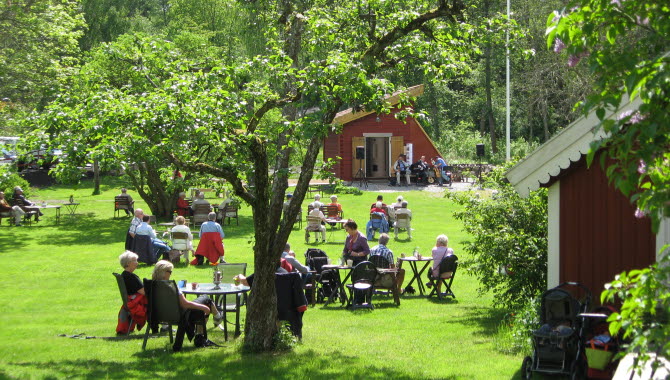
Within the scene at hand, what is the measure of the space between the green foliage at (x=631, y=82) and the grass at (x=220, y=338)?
469 centimetres

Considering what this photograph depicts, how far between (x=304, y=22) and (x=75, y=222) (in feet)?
58.5

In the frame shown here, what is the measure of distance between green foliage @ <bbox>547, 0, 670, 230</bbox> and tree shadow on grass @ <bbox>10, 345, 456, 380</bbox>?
4.80 m

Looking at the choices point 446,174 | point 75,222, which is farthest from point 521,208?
point 446,174

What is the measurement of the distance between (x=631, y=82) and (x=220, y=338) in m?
7.95

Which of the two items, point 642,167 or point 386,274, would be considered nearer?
point 642,167

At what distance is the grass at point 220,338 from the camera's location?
9.23 metres

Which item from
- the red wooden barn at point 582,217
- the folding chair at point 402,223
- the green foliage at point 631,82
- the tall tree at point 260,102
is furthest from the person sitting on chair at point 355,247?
the green foliage at point 631,82

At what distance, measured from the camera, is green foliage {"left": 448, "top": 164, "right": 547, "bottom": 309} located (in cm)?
1166

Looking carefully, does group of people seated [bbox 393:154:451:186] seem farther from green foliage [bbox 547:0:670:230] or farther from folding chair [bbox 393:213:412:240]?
green foliage [bbox 547:0:670:230]

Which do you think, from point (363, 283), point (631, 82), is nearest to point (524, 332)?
point (363, 283)

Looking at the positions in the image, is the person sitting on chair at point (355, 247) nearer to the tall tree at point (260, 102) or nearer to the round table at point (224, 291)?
the tall tree at point (260, 102)

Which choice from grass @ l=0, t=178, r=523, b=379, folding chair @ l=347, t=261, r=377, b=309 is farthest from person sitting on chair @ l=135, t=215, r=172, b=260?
folding chair @ l=347, t=261, r=377, b=309

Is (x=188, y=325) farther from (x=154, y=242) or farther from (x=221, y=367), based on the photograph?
(x=154, y=242)

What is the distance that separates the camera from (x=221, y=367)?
9406 millimetres
